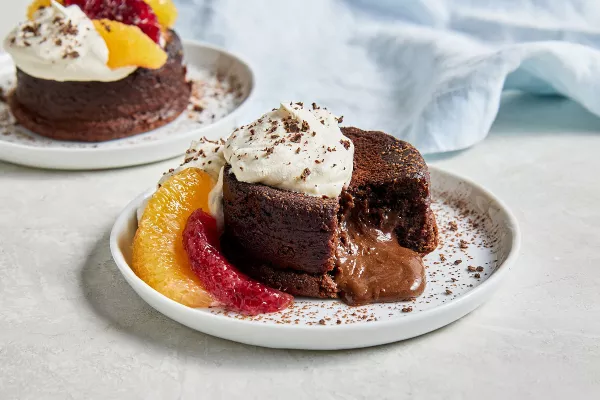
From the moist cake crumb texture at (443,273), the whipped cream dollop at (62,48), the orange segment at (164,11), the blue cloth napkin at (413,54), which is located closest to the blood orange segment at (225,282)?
the moist cake crumb texture at (443,273)

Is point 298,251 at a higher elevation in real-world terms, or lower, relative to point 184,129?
higher

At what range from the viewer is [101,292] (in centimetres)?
306

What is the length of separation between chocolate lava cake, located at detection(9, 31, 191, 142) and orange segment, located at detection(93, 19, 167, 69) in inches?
4.4

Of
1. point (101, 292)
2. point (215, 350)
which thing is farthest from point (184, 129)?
point (215, 350)

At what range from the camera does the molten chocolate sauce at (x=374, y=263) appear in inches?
112

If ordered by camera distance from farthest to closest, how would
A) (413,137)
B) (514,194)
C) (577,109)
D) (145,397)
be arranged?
(577,109)
(413,137)
(514,194)
(145,397)

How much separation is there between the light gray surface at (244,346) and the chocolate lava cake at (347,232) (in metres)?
0.31

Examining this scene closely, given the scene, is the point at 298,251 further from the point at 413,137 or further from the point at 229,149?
the point at 413,137

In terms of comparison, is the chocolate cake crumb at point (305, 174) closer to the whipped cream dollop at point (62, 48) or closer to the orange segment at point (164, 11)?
the whipped cream dollop at point (62, 48)

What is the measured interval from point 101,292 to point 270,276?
63 cm

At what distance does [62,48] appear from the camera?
4.10 metres

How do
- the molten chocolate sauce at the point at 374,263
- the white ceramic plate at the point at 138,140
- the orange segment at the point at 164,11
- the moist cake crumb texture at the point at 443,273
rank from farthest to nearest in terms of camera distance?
the orange segment at the point at 164,11 → the white ceramic plate at the point at 138,140 → the molten chocolate sauce at the point at 374,263 → the moist cake crumb texture at the point at 443,273

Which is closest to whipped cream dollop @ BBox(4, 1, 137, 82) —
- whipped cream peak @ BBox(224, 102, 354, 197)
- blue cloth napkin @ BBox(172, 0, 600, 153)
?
blue cloth napkin @ BBox(172, 0, 600, 153)

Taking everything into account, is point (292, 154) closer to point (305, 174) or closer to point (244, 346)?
point (305, 174)
